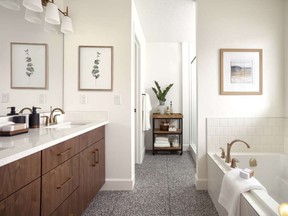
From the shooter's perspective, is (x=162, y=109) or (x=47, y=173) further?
(x=162, y=109)

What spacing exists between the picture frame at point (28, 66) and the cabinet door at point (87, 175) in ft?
2.86

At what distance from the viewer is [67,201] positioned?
4.64ft

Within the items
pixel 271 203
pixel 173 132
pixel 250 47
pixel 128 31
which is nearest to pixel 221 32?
pixel 250 47

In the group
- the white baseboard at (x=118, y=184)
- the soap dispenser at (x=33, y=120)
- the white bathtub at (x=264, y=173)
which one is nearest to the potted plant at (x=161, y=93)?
the white bathtub at (x=264, y=173)

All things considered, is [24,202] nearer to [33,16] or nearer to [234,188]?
[234,188]

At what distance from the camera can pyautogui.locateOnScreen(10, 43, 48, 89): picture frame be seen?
1.76m

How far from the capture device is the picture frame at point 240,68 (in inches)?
97.0

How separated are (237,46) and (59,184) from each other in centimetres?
241

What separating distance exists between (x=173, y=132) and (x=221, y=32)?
2.26 m

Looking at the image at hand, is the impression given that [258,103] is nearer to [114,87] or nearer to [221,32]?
[221,32]

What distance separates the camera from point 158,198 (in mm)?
2242

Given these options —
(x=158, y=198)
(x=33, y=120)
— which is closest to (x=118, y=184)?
(x=158, y=198)

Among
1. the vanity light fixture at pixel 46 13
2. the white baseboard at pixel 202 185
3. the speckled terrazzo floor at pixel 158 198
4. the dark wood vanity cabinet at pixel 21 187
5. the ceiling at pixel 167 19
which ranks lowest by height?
the speckled terrazzo floor at pixel 158 198

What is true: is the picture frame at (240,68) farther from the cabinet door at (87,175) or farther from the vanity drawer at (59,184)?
the vanity drawer at (59,184)
